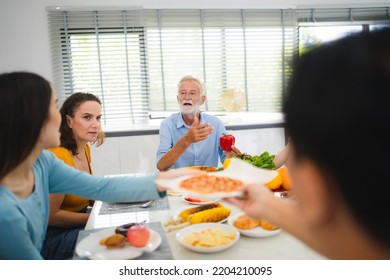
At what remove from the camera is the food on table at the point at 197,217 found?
3.32 ft

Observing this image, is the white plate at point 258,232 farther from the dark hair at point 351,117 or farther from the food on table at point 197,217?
the dark hair at point 351,117

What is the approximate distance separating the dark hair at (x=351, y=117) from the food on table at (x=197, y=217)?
2.06 feet

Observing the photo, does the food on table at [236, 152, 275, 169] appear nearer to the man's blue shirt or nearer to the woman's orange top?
the man's blue shirt

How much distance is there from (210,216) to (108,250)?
0.31 m

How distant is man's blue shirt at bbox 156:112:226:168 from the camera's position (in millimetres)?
2027

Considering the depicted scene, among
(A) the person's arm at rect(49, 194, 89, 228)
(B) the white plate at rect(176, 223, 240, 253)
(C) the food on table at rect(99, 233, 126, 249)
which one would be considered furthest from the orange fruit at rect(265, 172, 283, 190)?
(A) the person's arm at rect(49, 194, 89, 228)

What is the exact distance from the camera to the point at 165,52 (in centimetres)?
273

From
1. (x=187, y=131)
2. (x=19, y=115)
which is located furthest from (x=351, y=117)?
(x=187, y=131)

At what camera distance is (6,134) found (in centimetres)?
79

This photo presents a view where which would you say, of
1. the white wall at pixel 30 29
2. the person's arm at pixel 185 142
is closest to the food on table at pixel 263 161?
the person's arm at pixel 185 142

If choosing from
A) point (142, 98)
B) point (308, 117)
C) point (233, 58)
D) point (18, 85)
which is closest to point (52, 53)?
point (142, 98)

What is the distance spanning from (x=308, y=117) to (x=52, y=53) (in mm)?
2545

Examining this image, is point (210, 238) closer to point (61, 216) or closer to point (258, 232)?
point (258, 232)
